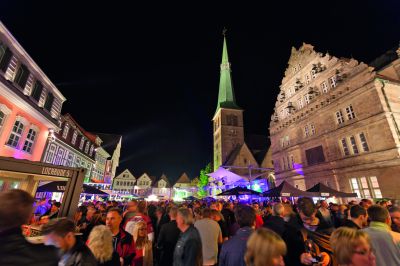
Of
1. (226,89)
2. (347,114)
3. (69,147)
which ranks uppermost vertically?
(226,89)

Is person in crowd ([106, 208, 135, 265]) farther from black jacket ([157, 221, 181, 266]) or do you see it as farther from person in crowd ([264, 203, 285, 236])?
person in crowd ([264, 203, 285, 236])

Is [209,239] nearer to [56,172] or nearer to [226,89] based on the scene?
[56,172]

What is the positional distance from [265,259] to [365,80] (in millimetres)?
23522

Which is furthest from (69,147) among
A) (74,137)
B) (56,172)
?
(56,172)

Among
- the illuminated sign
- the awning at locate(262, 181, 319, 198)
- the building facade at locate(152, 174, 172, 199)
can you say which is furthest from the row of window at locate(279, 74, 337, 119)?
the building facade at locate(152, 174, 172, 199)

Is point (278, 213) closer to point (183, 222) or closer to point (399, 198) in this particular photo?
point (183, 222)

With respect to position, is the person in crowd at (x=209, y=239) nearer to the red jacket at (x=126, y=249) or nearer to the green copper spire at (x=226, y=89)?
the red jacket at (x=126, y=249)

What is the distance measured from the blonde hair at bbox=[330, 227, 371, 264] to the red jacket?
12.0ft

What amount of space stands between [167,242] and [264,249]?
3723 mm

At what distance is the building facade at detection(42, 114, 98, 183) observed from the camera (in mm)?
21250

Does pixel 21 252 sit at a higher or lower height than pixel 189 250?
higher

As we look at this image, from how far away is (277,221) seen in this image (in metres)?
4.72

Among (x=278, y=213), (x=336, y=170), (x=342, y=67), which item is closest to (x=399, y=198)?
(x=336, y=170)

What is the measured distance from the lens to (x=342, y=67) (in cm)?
2164
